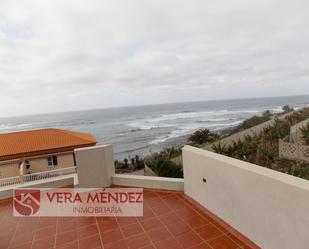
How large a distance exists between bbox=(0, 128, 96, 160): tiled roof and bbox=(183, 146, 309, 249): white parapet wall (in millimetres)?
10606

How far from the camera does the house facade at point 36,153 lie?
12.2 meters

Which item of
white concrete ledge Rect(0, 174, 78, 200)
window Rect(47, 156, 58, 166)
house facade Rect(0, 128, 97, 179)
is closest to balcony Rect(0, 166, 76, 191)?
white concrete ledge Rect(0, 174, 78, 200)

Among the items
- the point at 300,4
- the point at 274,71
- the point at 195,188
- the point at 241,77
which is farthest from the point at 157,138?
the point at 195,188

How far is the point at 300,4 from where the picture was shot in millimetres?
7648

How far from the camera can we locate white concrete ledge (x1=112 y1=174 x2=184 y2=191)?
4121 millimetres

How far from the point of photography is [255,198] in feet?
8.05

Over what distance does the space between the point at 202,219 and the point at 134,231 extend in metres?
0.94

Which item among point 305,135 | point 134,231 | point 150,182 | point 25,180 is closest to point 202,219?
point 134,231

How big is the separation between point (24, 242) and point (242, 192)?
2.75m

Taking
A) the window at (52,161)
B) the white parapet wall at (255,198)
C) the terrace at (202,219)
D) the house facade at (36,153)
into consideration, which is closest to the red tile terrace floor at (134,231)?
the terrace at (202,219)

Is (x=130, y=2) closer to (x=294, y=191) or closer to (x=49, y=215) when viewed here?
(x=49, y=215)

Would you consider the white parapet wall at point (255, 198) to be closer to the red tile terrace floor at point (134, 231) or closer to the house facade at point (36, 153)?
the red tile terrace floor at point (134, 231)

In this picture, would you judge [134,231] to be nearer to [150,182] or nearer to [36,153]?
[150,182]

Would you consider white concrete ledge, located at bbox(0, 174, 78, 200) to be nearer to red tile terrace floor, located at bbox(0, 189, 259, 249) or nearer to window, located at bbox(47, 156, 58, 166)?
red tile terrace floor, located at bbox(0, 189, 259, 249)
